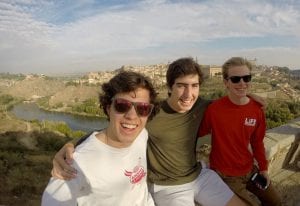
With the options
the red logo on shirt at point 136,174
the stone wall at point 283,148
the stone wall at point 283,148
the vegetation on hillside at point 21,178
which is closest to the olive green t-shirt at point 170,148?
the red logo on shirt at point 136,174

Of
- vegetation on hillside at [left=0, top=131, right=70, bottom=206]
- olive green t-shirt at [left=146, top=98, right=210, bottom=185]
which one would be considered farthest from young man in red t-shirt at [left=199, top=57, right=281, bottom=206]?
vegetation on hillside at [left=0, top=131, right=70, bottom=206]

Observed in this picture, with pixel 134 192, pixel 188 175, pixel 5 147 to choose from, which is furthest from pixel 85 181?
pixel 5 147

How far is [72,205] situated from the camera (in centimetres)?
162

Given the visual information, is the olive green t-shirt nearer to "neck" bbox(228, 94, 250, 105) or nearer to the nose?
the nose

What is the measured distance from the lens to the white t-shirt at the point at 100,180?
5.24 ft

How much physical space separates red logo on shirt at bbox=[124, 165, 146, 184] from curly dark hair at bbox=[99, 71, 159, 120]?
15.4 inches

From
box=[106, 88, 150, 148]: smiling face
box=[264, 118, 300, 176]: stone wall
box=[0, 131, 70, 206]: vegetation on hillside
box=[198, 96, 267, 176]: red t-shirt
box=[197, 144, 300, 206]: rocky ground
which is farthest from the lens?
box=[0, 131, 70, 206]: vegetation on hillside

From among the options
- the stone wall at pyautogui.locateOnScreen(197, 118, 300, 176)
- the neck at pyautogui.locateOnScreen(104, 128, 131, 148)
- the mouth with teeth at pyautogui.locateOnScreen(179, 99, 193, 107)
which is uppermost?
the mouth with teeth at pyautogui.locateOnScreen(179, 99, 193, 107)

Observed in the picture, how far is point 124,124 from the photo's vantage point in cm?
181

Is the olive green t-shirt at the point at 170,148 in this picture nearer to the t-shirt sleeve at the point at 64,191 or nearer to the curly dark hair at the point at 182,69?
the curly dark hair at the point at 182,69

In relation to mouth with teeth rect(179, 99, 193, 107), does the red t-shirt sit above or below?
below

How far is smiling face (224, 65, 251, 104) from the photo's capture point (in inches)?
97.6

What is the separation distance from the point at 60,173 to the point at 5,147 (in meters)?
24.6

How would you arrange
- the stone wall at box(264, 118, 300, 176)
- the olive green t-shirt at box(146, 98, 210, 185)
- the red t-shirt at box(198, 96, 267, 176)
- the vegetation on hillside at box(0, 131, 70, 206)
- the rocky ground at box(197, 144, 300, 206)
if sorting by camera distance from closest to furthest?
the olive green t-shirt at box(146, 98, 210, 185) < the red t-shirt at box(198, 96, 267, 176) < the rocky ground at box(197, 144, 300, 206) < the stone wall at box(264, 118, 300, 176) < the vegetation on hillside at box(0, 131, 70, 206)
